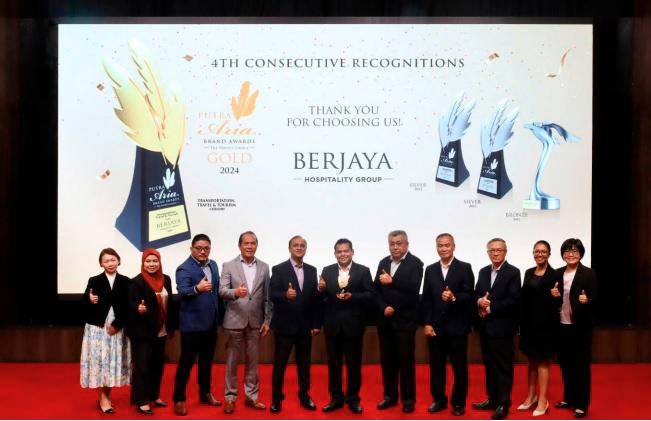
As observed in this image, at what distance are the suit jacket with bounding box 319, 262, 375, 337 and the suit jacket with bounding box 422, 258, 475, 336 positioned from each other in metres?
0.41

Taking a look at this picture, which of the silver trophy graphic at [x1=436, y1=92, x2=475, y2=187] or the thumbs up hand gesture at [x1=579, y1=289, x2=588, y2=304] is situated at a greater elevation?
the silver trophy graphic at [x1=436, y1=92, x2=475, y2=187]

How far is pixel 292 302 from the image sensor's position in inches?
191

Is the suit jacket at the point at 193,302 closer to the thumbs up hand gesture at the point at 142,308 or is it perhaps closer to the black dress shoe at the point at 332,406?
the thumbs up hand gesture at the point at 142,308

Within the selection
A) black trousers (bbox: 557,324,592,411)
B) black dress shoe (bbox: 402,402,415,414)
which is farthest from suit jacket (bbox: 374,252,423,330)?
black trousers (bbox: 557,324,592,411)

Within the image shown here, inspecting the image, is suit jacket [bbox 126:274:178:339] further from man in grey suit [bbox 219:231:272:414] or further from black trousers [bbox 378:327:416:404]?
black trousers [bbox 378:327:416:404]

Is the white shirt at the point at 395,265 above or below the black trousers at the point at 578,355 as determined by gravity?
above

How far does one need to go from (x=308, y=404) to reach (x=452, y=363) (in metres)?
1.02

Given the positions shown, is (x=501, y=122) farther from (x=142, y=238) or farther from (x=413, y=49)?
(x=142, y=238)

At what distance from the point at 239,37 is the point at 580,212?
11.6 ft

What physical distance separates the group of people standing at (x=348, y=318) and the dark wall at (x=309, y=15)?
231 cm

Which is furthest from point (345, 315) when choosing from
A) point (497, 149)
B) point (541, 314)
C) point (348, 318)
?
point (497, 149)

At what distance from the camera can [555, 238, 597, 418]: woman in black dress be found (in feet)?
15.4

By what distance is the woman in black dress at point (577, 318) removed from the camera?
4684 mm

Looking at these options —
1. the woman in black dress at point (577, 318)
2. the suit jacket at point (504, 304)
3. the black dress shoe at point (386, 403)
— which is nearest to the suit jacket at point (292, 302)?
the black dress shoe at point (386, 403)
